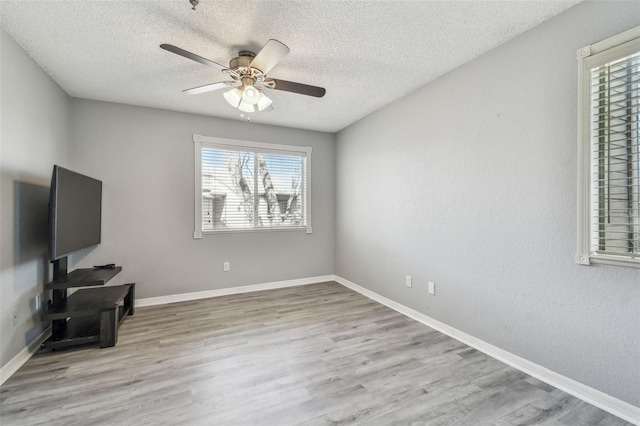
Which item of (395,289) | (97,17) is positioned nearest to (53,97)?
(97,17)

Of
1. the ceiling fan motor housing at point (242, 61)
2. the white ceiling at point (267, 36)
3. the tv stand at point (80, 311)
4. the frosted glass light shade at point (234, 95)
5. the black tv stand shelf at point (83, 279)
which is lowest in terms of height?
the tv stand at point (80, 311)

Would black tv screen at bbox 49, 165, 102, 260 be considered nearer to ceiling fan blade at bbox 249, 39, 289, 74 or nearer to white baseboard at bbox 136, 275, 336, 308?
white baseboard at bbox 136, 275, 336, 308

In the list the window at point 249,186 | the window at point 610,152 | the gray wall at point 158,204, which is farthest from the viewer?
the window at point 249,186

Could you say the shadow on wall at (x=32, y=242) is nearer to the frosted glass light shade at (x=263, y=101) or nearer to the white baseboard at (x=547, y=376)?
the frosted glass light shade at (x=263, y=101)

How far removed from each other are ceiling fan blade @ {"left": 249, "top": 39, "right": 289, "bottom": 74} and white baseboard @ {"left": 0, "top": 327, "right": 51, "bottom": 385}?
287 centimetres

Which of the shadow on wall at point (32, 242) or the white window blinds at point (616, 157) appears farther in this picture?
the shadow on wall at point (32, 242)

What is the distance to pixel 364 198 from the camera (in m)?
4.02

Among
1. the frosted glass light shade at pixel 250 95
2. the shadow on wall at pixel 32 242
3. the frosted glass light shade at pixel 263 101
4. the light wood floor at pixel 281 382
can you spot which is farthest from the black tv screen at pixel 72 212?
the frosted glass light shade at pixel 263 101

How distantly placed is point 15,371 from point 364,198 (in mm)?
3812

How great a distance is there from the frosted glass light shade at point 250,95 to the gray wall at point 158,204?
6.05ft

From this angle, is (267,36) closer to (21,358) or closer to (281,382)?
(281,382)

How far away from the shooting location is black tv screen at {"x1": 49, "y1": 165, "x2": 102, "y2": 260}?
2254 millimetres

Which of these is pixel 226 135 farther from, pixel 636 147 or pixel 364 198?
pixel 636 147

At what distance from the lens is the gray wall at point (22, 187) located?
2055 millimetres
